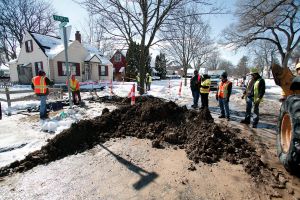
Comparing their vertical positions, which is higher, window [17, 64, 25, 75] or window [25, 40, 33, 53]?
window [25, 40, 33, 53]

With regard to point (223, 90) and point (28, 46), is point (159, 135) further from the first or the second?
point (28, 46)

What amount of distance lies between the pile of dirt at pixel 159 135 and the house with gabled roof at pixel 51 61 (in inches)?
777

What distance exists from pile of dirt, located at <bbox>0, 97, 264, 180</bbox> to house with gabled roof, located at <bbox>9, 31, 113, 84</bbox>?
19735 mm

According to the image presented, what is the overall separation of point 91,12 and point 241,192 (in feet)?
39.0

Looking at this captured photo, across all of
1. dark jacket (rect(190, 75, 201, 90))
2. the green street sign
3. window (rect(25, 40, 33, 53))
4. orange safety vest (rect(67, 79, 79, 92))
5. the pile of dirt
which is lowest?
the pile of dirt

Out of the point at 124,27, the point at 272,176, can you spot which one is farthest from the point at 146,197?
the point at 124,27

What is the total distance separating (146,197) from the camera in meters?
2.81

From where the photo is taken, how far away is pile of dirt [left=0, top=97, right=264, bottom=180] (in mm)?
3893

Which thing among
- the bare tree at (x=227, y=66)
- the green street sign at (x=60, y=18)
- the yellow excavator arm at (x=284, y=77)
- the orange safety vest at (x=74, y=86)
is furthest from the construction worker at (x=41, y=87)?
the bare tree at (x=227, y=66)

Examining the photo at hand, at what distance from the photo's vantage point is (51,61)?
22.3m

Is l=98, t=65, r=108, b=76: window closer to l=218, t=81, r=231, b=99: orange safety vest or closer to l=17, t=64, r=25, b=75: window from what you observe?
l=17, t=64, r=25, b=75: window

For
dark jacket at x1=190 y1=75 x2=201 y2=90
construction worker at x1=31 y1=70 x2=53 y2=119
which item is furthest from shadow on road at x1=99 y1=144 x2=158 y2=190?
dark jacket at x1=190 y1=75 x2=201 y2=90

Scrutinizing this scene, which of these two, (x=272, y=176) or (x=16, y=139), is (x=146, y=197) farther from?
(x=16, y=139)

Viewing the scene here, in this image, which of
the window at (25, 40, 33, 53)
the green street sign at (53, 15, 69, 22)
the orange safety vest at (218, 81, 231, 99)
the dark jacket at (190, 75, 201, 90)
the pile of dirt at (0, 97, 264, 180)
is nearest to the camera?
the pile of dirt at (0, 97, 264, 180)
